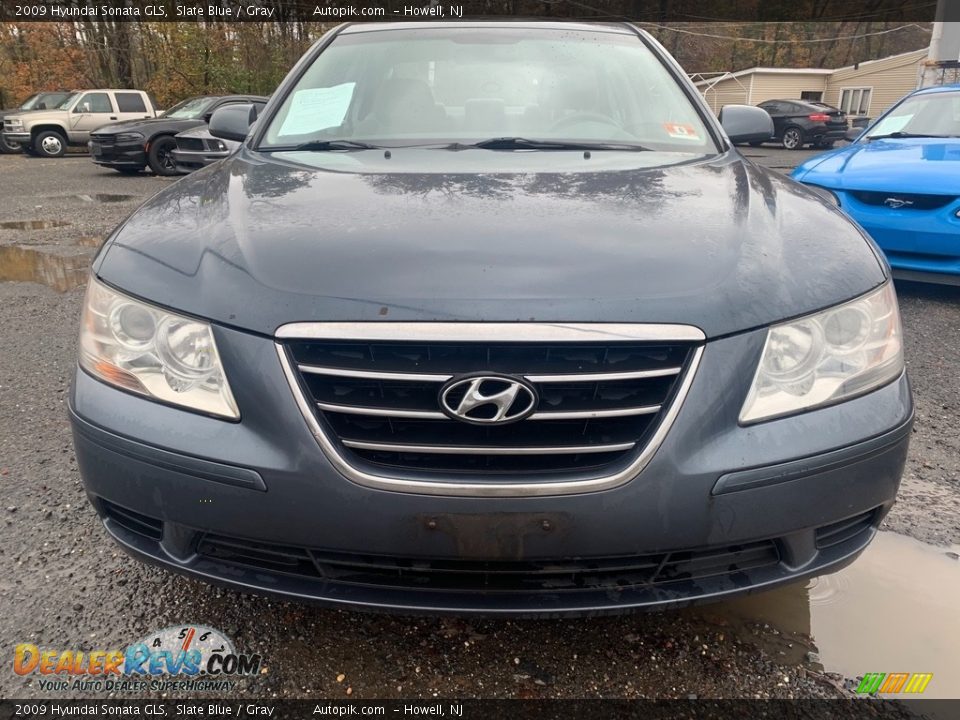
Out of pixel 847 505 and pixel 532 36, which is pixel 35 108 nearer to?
pixel 532 36

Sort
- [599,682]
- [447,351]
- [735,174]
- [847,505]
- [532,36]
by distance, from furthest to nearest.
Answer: [532,36]
[735,174]
[599,682]
[847,505]
[447,351]

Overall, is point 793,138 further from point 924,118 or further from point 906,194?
point 906,194

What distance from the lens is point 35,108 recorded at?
18.2 metres

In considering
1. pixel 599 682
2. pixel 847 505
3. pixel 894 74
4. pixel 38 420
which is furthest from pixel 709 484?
pixel 894 74

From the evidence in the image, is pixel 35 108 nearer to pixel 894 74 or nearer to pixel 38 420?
pixel 38 420

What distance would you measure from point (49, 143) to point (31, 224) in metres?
12.3

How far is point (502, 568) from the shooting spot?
145 centimetres

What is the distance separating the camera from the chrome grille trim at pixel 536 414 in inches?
53.9

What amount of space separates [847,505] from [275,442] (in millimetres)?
1157

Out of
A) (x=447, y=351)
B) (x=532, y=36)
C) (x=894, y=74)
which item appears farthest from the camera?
(x=894, y=74)

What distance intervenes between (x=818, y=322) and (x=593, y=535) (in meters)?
0.65

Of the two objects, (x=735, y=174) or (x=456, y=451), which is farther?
(x=735, y=174)

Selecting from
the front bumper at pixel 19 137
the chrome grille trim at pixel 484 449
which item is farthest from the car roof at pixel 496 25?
the front bumper at pixel 19 137

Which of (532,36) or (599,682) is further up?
(532,36)
